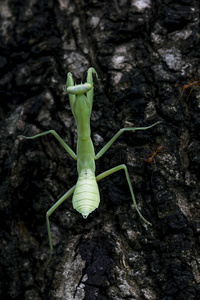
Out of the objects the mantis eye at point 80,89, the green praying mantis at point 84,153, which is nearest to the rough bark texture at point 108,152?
the green praying mantis at point 84,153

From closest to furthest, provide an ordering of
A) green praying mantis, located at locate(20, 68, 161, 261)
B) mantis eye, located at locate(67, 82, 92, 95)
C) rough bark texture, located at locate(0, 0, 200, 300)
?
rough bark texture, located at locate(0, 0, 200, 300)
green praying mantis, located at locate(20, 68, 161, 261)
mantis eye, located at locate(67, 82, 92, 95)

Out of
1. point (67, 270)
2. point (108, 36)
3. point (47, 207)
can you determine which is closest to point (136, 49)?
point (108, 36)

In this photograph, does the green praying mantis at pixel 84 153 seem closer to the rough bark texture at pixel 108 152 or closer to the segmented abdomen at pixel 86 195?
the segmented abdomen at pixel 86 195

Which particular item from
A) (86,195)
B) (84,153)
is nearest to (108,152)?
(84,153)

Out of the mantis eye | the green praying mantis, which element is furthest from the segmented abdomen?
the mantis eye

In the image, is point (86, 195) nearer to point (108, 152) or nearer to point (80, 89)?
point (108, 152)

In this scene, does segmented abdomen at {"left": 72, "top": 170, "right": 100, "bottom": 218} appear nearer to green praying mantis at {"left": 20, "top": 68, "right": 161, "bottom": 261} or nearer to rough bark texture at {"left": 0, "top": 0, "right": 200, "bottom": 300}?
green praying mantis at {"left": 20, "top": 68, "right": 161, "bottom": 261}
